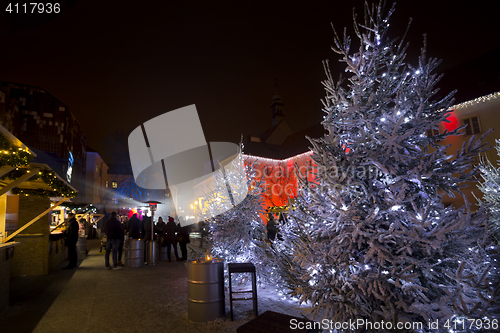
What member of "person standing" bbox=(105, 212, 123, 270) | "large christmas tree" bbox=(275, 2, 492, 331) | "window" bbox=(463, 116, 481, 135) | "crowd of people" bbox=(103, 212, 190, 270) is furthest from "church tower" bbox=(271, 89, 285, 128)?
"large christmas tree" bbox=(275, 2, 492, 331)

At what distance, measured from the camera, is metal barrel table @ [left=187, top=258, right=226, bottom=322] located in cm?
514

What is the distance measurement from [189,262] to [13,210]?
7.02 m

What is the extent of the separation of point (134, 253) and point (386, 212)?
1004cm

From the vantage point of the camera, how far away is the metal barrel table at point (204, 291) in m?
5.14

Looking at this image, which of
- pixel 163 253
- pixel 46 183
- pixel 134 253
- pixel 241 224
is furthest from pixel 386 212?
pixel 163 253

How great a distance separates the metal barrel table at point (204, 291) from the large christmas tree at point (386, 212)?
6.09 feet

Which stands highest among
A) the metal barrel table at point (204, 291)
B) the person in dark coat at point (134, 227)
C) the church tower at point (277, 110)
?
the church tower at point (277, 110)

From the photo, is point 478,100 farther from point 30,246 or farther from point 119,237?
point 30,246

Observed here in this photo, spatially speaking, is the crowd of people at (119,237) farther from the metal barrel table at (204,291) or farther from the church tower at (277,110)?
the church tower at (277,110)

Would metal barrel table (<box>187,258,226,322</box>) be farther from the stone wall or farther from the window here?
the window

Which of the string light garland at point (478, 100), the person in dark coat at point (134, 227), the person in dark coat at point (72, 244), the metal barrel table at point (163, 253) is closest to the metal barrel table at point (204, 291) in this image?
the person in dark coat at point (72, 244)

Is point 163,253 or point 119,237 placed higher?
point 119,237

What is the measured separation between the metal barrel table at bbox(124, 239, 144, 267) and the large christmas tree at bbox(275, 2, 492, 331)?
8.66 m

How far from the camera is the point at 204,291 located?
17.0 ft
